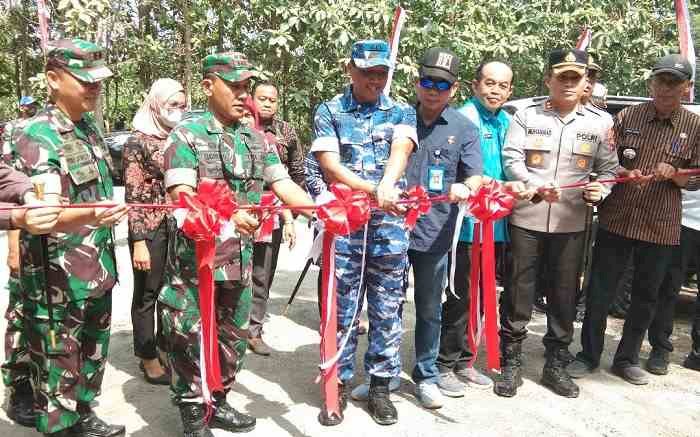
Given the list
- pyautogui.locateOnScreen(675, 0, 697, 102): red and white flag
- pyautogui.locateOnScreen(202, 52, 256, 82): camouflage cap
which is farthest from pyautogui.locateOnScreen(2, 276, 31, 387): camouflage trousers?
pyautogui.locateOnScreen(675, 0, 697, 102): red and white flag

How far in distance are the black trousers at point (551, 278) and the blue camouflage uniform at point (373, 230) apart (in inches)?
31.0

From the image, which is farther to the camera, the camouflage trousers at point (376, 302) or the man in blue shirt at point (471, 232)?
the man in blue shirt at point (471, 232)

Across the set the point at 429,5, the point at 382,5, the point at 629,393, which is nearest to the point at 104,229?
the point at 629,393

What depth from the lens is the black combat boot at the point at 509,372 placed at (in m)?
3.59

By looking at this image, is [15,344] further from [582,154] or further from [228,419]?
[582,154]

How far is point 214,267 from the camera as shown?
2.72m

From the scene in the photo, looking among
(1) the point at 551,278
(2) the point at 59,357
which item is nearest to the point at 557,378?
(1) the point at 551,278

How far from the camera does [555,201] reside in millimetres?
3418

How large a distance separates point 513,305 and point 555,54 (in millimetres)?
1483

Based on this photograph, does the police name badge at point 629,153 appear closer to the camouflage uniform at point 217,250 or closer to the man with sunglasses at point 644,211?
the man with sunglasses at point 644,211

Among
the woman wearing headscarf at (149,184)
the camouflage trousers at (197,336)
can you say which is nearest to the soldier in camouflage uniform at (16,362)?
the woman wearing headscarf at (149,184)

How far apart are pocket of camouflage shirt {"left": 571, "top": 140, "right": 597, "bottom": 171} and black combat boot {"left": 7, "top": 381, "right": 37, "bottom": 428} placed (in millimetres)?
3227

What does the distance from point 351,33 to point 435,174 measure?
4.07 meters

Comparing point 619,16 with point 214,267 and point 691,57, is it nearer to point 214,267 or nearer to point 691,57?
point 691,57
